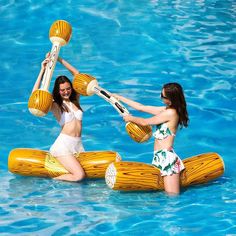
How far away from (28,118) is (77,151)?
7.40 feet

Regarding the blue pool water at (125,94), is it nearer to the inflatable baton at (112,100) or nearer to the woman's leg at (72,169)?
the woman's leg at (72,169)

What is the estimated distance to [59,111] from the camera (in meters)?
7.81

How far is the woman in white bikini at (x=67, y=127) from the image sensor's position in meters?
7.69

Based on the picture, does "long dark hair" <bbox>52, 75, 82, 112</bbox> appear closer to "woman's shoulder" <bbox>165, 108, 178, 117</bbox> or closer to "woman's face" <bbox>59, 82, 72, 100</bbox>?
"woman's face" <bbox>59, 82, 72, 100</bbox>

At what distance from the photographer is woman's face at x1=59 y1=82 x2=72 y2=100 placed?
775cm

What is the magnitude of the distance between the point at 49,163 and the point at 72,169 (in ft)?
→ 0.81

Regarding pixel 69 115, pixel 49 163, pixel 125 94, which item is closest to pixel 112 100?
pixel 69 115

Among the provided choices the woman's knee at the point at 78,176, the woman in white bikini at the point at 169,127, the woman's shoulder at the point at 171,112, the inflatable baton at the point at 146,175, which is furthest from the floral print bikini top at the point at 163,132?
the woman's knee at the point at 78,176

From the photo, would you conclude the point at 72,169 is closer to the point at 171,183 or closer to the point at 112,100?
the point at 112,100

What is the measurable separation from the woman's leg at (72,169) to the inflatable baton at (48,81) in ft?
1.86

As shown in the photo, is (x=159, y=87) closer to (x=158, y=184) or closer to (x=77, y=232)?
(x=158, y=184)

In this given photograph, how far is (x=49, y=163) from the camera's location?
7.76 metres

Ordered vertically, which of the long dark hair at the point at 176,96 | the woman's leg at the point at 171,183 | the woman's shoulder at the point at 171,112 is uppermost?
the long dark hair at the point at 176,96

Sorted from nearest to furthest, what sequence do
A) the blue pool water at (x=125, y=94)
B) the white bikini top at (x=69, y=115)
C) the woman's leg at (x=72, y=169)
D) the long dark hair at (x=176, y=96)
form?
1. the blue pool water at (x=125, y=94)
2. the long dark hair at (x=176, y=96)
3. the woman's leg at (x=72, y=169)
4. the white bikini top at (x=69, y=115)
